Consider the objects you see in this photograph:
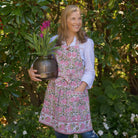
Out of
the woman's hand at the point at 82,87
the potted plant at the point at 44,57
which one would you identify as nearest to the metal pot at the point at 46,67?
the potted plant at the point at 44,57

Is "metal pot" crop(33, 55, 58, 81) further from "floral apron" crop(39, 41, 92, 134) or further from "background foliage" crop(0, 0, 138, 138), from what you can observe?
"background foliage" crop(0, 0, 138, 138)

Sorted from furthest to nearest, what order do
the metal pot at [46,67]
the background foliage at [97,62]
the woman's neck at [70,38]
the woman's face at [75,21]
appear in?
the background foliage at [97,62], the woman's neck at [70,38], the woman's face at [75,21], the metal pot at [46,67]

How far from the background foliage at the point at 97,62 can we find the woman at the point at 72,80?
12.7 inches

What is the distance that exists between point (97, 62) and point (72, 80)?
46.5 inches

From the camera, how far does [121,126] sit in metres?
2.82

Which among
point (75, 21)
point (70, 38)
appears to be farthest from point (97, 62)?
point (75, 21)

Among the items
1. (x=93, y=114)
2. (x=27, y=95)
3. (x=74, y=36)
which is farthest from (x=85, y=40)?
(x=27, y=95)

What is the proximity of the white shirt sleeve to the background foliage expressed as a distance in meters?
0.50

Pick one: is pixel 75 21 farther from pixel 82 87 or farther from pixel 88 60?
pixel 82 87

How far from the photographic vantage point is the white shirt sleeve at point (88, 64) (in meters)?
1.79

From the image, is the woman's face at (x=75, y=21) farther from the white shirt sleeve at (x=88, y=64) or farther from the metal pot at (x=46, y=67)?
the metal pot at (x=46, y=67)

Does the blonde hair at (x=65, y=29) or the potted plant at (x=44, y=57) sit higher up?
the blonde hair at (x=65, y=29)

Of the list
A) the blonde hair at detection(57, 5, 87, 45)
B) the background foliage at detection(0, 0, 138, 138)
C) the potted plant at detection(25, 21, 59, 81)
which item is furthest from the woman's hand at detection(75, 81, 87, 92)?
Result: the background foliage at detection(0, 0, 138, 138)

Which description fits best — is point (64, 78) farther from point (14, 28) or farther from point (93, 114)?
point (93, 114)
